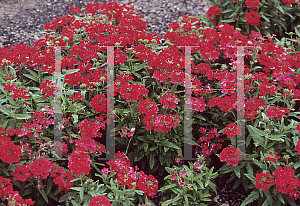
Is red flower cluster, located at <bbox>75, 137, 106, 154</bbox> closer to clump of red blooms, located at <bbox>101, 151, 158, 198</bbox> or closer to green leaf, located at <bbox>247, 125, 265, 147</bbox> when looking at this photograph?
clump of red blooms, located at <bbox>101, 151, 158, 198</bbox>

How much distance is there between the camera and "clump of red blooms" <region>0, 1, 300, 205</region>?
260 cm

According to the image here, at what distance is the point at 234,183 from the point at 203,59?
1.69 m

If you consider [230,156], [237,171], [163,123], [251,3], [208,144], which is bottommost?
[237,171]

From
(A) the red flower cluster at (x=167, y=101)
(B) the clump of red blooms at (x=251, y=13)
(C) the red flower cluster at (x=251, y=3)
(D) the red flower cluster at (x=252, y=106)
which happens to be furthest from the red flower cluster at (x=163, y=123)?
(C) the red flower cluster at (x=251, y=3)

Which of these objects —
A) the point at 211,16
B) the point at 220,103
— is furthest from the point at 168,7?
the point at 220,103

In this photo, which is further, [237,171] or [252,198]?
[237,171]

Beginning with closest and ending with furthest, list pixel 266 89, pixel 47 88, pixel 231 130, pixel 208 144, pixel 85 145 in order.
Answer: pixel 85 145 < pixel 47 88 < pixel 231 130 < pixel 266 89 < pixel 208 144

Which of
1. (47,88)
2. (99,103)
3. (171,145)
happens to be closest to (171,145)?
(171,145)

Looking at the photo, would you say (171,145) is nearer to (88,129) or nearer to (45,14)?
(88,129)

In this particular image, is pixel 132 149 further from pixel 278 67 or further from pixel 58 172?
pixel 278 67

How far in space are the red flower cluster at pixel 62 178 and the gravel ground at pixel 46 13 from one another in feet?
12.4

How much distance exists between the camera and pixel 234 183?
11.2 feet

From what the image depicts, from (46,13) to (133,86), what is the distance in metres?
4.55

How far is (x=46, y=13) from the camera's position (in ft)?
21.7
